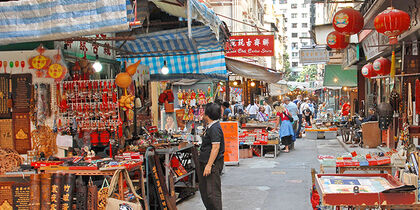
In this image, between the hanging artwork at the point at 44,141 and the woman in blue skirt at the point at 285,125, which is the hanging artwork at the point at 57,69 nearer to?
the hanging artwork at the point at 44,141

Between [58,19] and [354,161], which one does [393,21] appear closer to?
[354,161]

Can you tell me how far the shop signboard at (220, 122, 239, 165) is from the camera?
12336mm

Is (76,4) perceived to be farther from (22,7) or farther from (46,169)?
(46,169)

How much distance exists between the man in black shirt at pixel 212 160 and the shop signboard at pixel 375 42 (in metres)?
7.41

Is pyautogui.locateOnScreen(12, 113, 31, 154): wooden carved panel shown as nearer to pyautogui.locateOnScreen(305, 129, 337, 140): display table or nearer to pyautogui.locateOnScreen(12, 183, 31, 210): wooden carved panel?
pyautogui.locateOnScreen(12, 183, 31, 210): wooden carved panel

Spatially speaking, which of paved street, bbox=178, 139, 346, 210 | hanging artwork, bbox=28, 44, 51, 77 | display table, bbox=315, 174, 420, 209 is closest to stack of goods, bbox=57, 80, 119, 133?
hanging artwork, bbox=28, 44, 51, 77

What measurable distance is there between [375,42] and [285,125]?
4.19 metres

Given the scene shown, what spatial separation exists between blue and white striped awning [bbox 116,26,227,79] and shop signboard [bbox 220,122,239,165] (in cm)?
193

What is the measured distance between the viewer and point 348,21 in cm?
873

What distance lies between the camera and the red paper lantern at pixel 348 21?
28.7 feet

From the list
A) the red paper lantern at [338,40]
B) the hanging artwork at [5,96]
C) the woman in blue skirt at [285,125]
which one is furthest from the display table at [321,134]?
the hanging artwork at [5,96]

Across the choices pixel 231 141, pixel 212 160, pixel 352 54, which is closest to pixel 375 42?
pixel 352 54

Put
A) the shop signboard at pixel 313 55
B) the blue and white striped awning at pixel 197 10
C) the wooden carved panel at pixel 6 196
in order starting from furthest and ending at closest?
the shop signboard at pixel 313 55, the wooden carved panel at pixel 6 196, the blue and white striped awning at pixel 197 10

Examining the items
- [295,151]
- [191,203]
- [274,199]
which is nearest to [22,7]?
[191,203]
